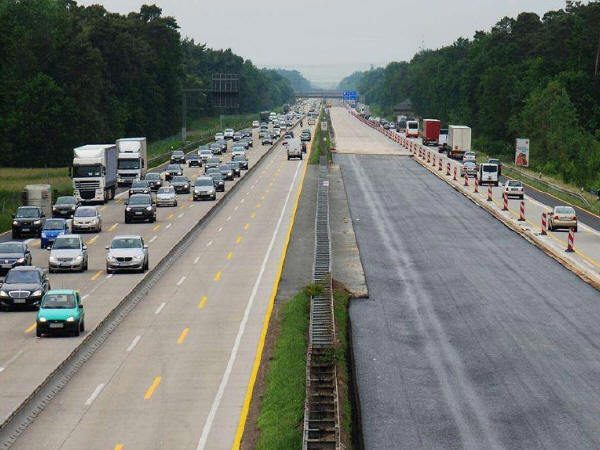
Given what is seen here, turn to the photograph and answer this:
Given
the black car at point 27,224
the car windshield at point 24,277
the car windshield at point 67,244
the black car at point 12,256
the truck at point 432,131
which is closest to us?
the car windshield at point 24,277

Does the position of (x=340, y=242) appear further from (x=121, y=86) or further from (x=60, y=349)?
(x=121, y=86)

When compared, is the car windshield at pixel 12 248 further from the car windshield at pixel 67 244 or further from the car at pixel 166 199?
the car at pixel 166 199

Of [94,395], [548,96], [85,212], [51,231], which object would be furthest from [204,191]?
[548,96]

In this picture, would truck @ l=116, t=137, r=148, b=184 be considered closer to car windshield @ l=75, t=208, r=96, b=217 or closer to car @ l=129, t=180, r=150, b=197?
car @ l=129, t=180, r=150, b=197

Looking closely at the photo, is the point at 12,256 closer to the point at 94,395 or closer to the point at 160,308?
the point at 160,308

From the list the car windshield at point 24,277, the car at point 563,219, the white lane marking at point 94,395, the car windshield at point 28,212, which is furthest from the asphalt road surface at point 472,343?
the car windshield at point 28,212

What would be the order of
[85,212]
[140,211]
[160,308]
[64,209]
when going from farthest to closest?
[64,209] < [140,211] < [85,212] < [160,308]
